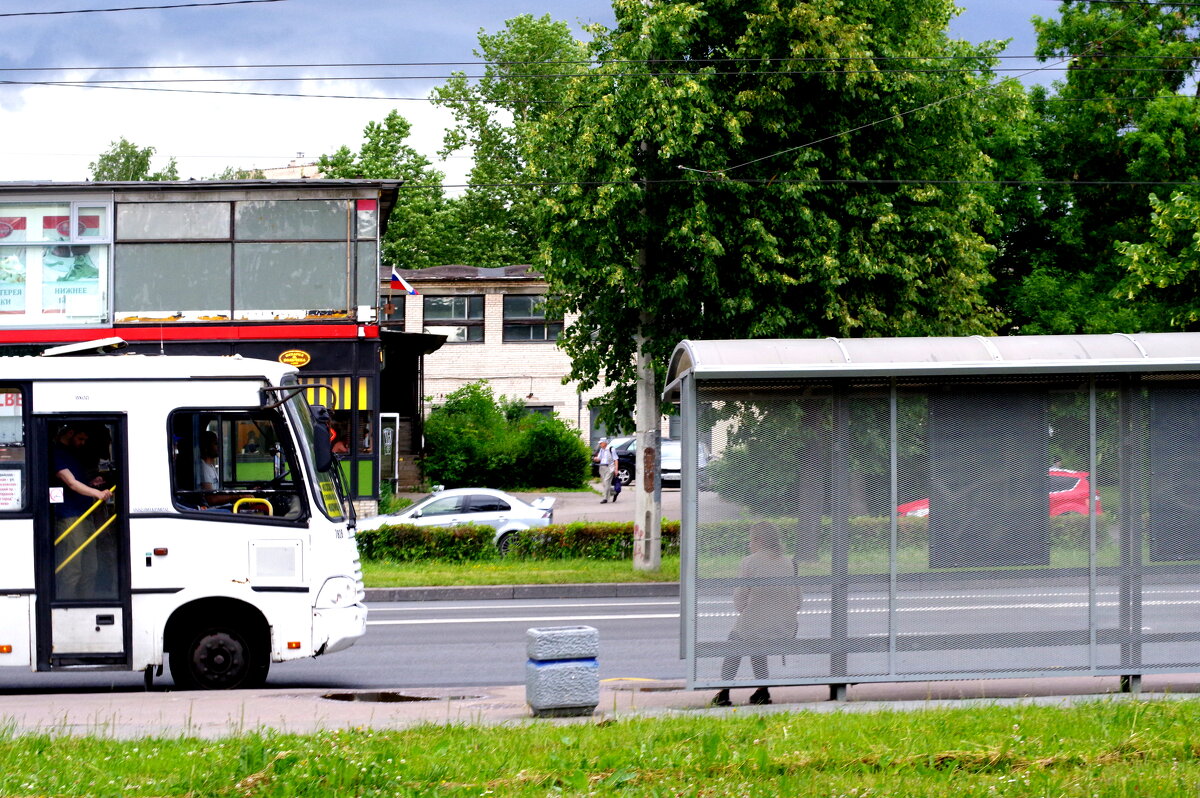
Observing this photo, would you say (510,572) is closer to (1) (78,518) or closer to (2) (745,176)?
(2) (745,176)

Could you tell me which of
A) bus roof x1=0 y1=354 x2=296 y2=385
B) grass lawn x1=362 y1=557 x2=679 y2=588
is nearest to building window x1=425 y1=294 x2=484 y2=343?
grass lawn x1=362 y1=557 x2=679 y2=588

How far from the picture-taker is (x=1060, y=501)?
999 centimetres

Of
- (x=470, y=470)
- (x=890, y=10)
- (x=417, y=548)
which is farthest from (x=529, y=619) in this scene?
(x=470, y=470)

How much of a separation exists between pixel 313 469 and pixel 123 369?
1.84 metres

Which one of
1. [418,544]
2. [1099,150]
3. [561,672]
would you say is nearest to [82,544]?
[561,672]

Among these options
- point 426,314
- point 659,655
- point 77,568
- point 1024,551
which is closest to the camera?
point 1024,551

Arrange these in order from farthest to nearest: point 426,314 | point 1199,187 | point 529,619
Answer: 1. point 426,314
2. point 1199,187
3. point 529,619

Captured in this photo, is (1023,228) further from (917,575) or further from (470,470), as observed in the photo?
(917,575)

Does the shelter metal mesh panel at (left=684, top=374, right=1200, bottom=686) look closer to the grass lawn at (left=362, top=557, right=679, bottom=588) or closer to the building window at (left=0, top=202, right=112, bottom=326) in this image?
the grass lawn at (left=362, top=557, right=679, bottom=588)

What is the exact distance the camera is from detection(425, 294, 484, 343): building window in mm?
48781

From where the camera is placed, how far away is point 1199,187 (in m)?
26.5

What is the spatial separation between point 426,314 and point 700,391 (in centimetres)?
3971

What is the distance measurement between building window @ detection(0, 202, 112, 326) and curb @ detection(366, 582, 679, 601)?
13677 mm

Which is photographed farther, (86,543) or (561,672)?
(86,543)
